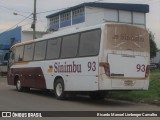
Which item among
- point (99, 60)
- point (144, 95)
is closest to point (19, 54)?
point (144, 95)

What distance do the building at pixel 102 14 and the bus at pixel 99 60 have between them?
4168cm

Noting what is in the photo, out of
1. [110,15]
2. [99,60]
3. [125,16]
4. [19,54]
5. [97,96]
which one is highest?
[125,16]

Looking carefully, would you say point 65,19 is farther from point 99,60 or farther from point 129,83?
point 99,60

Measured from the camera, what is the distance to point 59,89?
19.4 m

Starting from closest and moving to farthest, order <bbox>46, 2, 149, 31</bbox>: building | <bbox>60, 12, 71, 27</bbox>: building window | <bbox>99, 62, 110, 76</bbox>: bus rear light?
1. <bbox>99, 62, 110, 76</bbox>: bus rear light
2. <bbox>46, 2, 149, 31</bbox>: building
3. <bbox>60, 12, 71, 27</bbox>: building window

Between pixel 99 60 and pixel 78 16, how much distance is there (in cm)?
4841

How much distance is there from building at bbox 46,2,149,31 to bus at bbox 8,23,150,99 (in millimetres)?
41677

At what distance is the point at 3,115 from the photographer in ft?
37.7

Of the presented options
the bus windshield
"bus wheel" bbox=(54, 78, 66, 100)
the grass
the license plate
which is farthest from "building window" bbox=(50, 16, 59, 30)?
the license plate

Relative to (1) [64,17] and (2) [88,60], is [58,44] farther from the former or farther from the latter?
(1) [64,17]

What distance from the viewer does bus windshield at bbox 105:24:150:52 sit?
16625 mm

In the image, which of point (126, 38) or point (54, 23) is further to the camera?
point (54, 23)

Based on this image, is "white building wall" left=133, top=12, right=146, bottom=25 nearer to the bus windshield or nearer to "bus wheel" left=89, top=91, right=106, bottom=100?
"bus wheel" left=89, top=91, right=106, bottom=100

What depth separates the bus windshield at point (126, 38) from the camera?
54.5 feet
